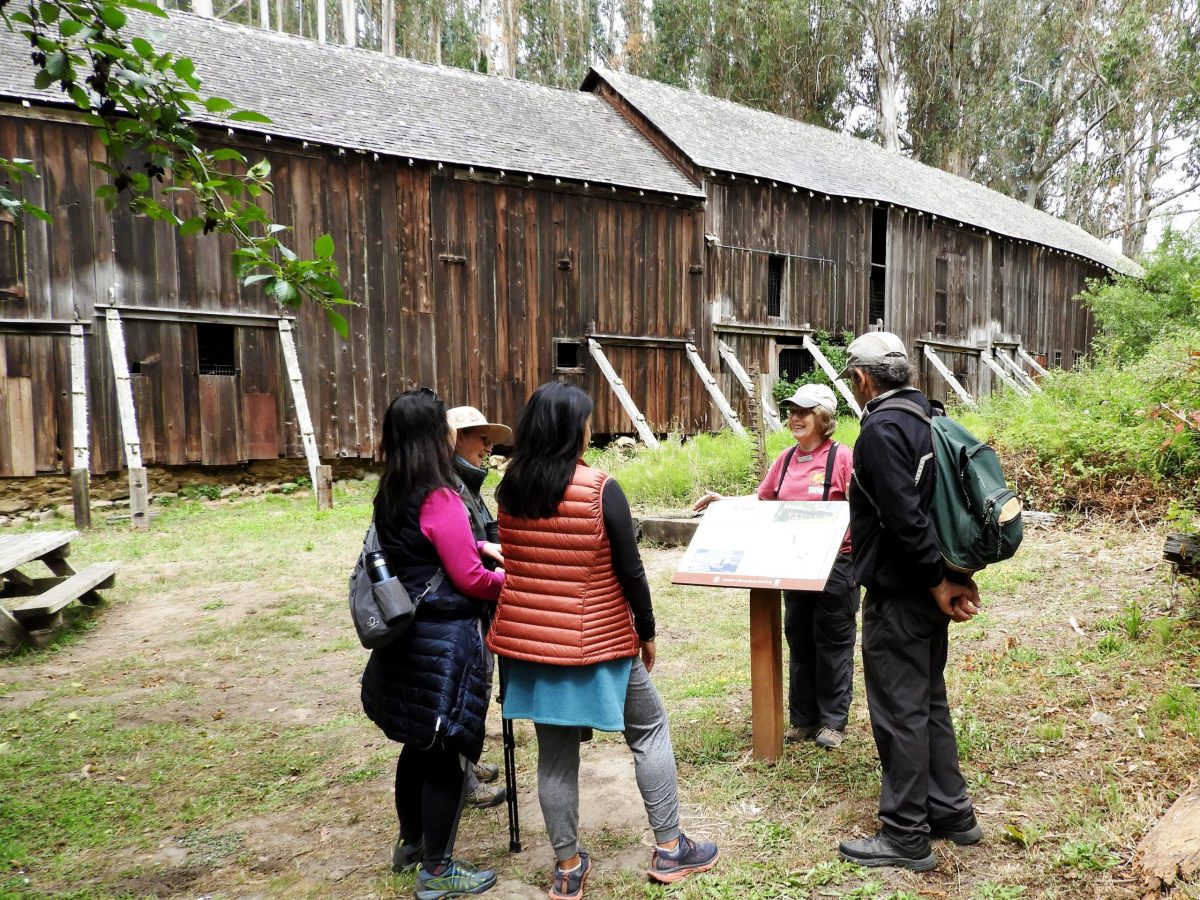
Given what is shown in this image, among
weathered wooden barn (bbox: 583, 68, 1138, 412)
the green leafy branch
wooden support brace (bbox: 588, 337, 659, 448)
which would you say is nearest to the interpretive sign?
the green leafy branch

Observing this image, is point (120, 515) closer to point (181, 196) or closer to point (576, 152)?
point (181, 196)

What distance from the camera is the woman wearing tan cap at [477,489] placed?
333 cm

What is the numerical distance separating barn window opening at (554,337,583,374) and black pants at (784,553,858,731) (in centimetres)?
1166

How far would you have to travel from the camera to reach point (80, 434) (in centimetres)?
1112

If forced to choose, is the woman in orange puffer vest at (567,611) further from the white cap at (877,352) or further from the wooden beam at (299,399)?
the wooden beam at (299,399)

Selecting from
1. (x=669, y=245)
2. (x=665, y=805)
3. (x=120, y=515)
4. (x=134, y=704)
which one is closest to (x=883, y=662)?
(x=665, y=805)

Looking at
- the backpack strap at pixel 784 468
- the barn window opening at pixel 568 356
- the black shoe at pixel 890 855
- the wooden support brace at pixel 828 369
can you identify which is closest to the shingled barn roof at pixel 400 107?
the barn window opening at pixel 568 356

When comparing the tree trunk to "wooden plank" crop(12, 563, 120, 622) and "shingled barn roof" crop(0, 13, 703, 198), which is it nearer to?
"shingled barn roof" crop(0, 13, 703, 198)

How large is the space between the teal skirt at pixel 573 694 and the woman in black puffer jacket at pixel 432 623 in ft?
0.65

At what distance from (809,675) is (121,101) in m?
4.04

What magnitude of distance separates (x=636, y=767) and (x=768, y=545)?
3.92 feet

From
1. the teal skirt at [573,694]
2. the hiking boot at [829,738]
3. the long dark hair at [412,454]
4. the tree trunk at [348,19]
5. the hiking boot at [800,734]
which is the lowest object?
the hiking boot at [800,734]

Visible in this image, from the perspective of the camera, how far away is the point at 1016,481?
9359 mm

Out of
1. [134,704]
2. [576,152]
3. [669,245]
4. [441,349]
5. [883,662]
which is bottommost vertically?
[134,704]
